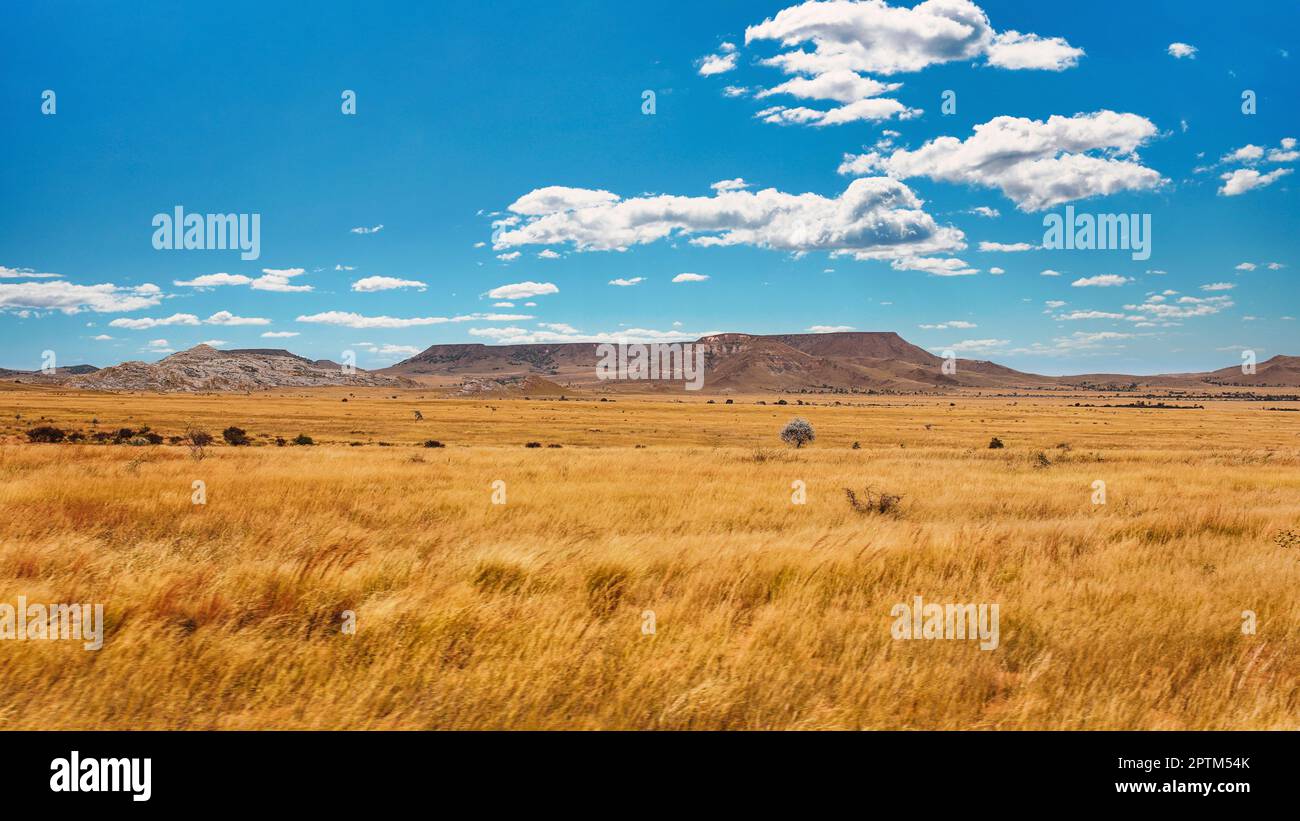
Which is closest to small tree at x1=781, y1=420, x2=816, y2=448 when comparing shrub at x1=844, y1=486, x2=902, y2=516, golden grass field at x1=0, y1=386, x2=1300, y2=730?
shrub at x1=844, y1=486, x2=902, y2=516

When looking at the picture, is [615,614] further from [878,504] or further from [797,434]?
[797,434]

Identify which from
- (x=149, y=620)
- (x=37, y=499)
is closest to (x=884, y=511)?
(x=149, y=620)

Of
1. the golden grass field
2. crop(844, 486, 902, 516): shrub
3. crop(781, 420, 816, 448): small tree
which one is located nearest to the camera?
the golden grass field

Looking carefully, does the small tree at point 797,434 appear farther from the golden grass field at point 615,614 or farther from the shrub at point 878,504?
the golden grass field at point 615,614

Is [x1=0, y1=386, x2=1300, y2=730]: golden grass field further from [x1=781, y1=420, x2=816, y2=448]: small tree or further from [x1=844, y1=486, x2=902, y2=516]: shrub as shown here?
[x1=781, y1=420, x2=816, y2=448]: small tree

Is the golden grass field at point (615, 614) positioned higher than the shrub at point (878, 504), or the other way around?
the golden grass field at point (615, 614)

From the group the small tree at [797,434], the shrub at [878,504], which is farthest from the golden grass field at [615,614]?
the small tree at [797,434]

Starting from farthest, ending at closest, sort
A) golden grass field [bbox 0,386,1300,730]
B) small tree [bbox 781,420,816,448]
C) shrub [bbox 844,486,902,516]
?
small tree [bbox 781,420,816,448] → shrub [bbox 844,486,902,516] → golden grass field [bbox 0,386,1300,730]

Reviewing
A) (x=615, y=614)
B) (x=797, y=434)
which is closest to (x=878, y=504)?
(x=615, y=614)

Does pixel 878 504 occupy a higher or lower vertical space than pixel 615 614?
lower

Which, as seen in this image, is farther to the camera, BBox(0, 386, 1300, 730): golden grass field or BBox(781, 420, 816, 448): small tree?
BBox(781, 420, 816, 448): small tree

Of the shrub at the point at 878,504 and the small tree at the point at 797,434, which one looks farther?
the small tree at the point at 797,434

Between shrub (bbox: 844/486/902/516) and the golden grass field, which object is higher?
the golden grass field
